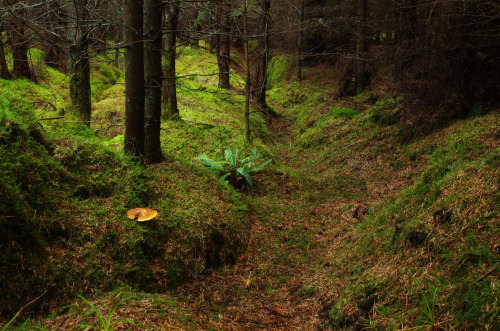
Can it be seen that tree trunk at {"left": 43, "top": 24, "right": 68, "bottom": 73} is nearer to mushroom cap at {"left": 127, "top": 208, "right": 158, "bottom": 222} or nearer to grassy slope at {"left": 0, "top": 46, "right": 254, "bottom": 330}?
grassy slope at {"left": 0, "top": 46, "right": 254, "bottom": 330}

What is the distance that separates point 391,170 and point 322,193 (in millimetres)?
1665

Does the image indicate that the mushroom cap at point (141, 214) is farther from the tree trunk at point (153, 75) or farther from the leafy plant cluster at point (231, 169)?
the leafy plant cluster at point (231, 169)

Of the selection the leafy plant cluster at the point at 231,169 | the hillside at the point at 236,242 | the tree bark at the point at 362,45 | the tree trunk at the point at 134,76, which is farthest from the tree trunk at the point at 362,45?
the tree trunk at the point at 134,76

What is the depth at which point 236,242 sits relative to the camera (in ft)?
16.9

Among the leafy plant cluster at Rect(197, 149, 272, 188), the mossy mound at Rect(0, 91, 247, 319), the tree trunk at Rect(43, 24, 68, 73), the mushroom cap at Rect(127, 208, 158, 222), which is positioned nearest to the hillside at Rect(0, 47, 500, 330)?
the mossy mound at Rect(0, 91, 247, 319)

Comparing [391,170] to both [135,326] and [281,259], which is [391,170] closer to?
[281,259]

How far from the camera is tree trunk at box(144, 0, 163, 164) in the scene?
Result: 18.4ft

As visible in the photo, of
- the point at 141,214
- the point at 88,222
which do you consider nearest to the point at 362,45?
the point at 141,214

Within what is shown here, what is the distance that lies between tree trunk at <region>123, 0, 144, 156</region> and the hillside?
0.55m

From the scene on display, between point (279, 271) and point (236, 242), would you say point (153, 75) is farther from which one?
point (279, 271)

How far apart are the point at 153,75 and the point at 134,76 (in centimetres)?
73

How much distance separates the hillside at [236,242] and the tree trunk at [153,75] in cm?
50

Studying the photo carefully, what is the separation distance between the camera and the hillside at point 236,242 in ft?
8.61

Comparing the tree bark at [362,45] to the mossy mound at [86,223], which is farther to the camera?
the tree bark at [362,45]
